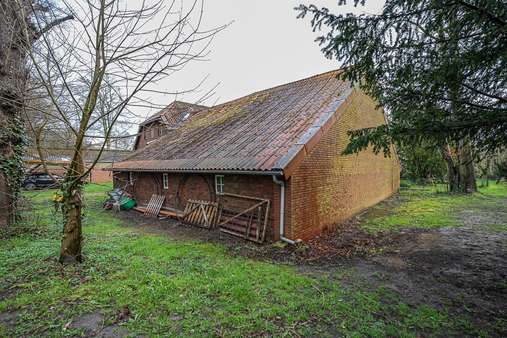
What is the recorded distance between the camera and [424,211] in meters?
11.2

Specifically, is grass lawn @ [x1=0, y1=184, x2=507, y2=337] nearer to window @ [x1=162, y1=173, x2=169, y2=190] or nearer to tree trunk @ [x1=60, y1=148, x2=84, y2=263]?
tree trunk @ [x1=60, y1=148, x2=84, y2=263]

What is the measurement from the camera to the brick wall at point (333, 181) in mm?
6723

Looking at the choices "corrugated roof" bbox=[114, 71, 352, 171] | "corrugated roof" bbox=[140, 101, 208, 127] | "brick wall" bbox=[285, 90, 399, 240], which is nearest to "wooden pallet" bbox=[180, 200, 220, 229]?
"corrugated roof" bbox=[114, 71, 352, 171]

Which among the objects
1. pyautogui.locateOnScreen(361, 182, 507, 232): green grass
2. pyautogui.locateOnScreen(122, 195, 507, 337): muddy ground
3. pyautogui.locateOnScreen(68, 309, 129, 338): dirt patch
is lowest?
pyautogui.locateOnScreen(122, 195, 507, 337): muddy ground

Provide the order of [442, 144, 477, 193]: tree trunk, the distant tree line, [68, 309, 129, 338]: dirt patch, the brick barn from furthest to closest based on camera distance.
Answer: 1. [442, 144, 477, 193]: tree trunk
2. the brick barn
3. the distant tree line
4. [68, 309, 129, 338]: dirt patch

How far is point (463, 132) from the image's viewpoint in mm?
4160

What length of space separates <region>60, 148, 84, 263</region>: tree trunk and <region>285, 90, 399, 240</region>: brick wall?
4556 mm

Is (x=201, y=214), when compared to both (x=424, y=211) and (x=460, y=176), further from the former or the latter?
(x=460, y=176)

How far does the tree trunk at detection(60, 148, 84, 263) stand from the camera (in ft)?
15.5

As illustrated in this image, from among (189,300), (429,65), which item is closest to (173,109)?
(189,300)

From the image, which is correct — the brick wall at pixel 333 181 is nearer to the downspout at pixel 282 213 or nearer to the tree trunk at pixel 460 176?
the downspout at pixel 282 213

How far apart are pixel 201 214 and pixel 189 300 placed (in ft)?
17.1

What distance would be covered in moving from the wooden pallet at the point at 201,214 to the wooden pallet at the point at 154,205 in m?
1.91

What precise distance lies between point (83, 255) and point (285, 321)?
4.40 m
